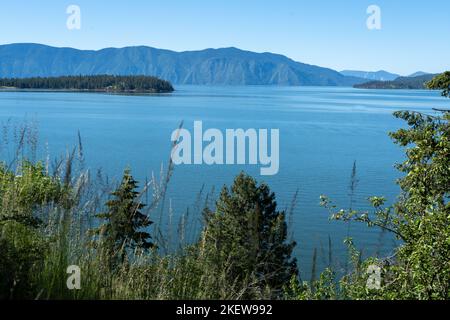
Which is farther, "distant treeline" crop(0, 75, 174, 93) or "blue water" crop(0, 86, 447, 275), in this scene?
"distant treeline" crop(0, 75, 174, 93)

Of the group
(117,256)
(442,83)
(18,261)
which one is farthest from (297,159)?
(18,261)

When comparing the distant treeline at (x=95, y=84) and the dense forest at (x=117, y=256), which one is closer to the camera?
the dense forest at (x=117, y=256)

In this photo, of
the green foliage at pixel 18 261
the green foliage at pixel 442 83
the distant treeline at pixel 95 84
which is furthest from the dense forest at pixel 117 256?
the distant treeline at pixel 95 84

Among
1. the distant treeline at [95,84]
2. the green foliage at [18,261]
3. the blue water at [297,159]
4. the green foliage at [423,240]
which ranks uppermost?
the distant treeline at [95,84]

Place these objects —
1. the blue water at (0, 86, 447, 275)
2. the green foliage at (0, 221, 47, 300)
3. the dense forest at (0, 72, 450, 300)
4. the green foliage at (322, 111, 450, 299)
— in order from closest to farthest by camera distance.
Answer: the green foliage at (0, 221, 47, 300) < the dense forest at (0, 72, 450, 300) < the green foliage at (322, 111, 450, 299) < the blue water at (0, 86, 447, 275)

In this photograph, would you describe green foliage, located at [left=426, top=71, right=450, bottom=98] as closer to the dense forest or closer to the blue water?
the blue water

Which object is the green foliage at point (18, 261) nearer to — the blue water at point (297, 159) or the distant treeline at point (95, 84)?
the blue water at point (297, 159)

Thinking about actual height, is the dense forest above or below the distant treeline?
below

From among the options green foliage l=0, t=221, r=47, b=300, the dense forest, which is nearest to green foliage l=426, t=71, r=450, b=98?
the dense forest
